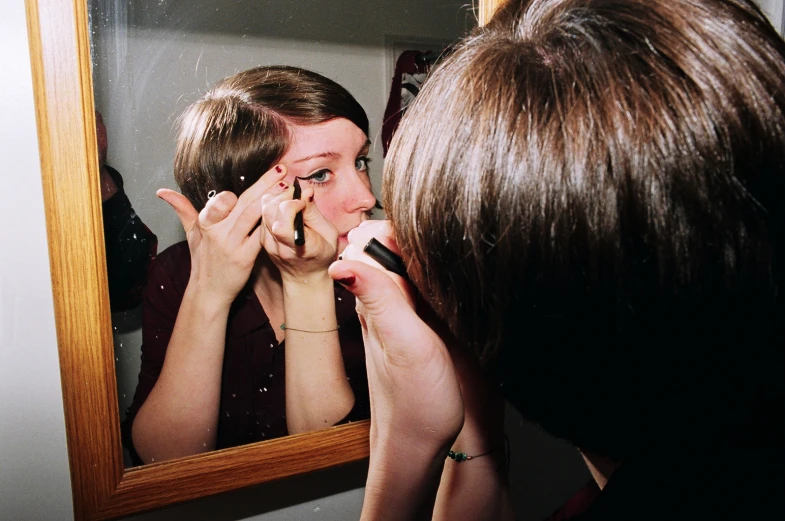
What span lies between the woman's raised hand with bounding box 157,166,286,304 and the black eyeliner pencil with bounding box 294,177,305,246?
2 centimetres

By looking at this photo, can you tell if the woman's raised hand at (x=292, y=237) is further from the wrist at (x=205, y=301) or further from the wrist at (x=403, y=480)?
the wrist at (x=403, y=480)

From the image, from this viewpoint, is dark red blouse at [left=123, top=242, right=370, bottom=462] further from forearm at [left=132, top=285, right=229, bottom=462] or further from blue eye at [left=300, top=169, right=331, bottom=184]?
blue eye at [left=300, top=169, right=331, bottom=184]

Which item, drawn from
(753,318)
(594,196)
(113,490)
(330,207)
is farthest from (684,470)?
(113,490)

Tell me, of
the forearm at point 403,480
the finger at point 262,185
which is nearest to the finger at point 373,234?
the finger at point 262,185

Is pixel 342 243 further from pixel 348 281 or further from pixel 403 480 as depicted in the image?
pixel 403 480

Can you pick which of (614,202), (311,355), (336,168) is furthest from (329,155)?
(614,202)

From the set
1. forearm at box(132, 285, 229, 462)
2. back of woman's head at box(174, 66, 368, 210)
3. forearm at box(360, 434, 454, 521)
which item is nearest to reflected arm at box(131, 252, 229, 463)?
forearm at box(132, 285, 229, 462)

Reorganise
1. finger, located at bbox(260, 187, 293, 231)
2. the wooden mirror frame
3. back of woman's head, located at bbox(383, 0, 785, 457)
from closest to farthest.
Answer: back of woman's head, located at bbox(383, 0, 785, 457)
the wooden mirror frame
finger, located at bbox(260, 187, 293, 231)

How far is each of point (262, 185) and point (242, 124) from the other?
0.07 m

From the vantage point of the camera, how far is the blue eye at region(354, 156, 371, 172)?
25.9 inches

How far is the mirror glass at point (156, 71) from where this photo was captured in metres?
0.54

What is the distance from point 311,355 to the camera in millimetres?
661

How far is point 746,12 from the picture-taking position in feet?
1.21

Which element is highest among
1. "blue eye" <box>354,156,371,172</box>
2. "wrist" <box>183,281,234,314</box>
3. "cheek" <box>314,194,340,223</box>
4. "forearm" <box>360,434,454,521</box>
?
"blue eye" <box>354,156,371,172</box>
